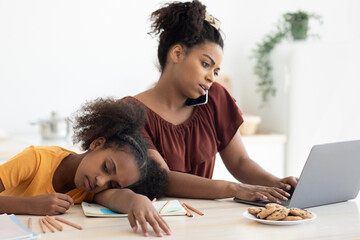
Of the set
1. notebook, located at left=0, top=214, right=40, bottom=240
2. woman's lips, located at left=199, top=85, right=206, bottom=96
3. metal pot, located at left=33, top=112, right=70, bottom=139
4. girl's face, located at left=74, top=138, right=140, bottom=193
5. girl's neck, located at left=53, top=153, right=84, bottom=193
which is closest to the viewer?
notebook, located at left=0, top=214, right=40, bottom=240

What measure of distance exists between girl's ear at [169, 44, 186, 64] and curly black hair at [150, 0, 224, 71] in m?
0.02

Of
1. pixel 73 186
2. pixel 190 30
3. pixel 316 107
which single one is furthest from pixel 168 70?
pixel 316 107

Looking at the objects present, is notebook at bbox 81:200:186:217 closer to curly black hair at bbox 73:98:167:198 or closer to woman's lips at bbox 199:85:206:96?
curly black hair at bbox 73:98:167:198

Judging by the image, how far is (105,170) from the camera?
1.41 metres

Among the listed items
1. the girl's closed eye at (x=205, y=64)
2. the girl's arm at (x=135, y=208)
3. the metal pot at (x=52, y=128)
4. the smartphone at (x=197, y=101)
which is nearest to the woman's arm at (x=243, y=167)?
the smartphone at (x=197, y=101)

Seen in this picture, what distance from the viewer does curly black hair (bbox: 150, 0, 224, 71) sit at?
1.71 meters

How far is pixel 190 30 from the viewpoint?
1.71 meters

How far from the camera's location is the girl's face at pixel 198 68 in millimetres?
1688

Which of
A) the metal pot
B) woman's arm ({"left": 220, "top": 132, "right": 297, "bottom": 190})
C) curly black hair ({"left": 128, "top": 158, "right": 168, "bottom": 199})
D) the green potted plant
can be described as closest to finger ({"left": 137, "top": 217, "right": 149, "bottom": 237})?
curly black hair ({"left": 128, "top": 158, "right": 168, "bottom": 199})

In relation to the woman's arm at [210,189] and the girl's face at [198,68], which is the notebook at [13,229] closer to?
the woman's arm at [210,189]

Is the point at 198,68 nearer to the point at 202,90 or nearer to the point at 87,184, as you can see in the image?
the point at 202,90

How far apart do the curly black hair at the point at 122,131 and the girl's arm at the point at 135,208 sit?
4.6 inches

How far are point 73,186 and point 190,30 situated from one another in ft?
2.00

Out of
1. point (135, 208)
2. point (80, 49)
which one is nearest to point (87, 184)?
point (135, 208)
